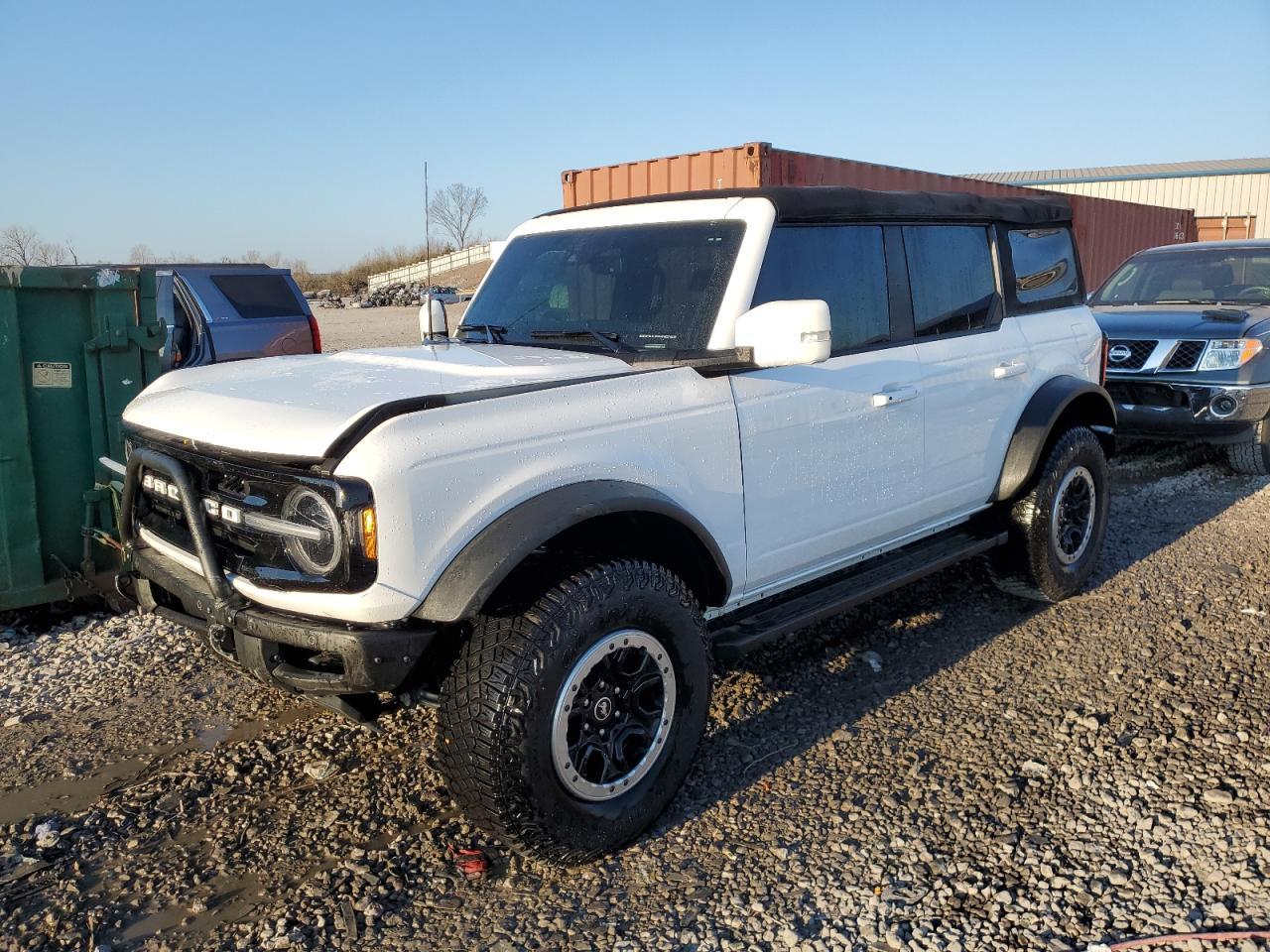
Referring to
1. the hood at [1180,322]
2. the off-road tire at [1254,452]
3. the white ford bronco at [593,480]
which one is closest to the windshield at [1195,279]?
the hood at [1180,322]

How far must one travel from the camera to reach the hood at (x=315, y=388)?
8.64 ft

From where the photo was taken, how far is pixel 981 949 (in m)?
2.54

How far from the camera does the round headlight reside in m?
2.55

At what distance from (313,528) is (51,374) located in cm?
310

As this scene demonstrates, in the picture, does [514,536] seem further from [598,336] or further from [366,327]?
[366,327]

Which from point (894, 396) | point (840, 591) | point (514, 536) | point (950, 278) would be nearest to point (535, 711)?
point (514, 536)

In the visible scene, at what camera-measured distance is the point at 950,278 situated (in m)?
4.46

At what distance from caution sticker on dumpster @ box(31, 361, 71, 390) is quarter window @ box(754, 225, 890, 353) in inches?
139

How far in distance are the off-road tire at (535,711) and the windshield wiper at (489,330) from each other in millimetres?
1416

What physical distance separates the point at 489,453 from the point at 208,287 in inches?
306

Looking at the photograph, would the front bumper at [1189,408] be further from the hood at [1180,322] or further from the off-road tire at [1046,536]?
the off-road tire at [1046,536]

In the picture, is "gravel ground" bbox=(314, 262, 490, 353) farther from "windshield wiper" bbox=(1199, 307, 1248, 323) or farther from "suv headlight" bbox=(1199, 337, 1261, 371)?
"suv headlight" bbox=(1199, 337, 1261, 371)

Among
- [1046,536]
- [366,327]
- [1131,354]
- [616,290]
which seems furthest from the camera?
[366,327]

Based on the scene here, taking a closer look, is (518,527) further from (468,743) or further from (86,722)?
(86,722)
